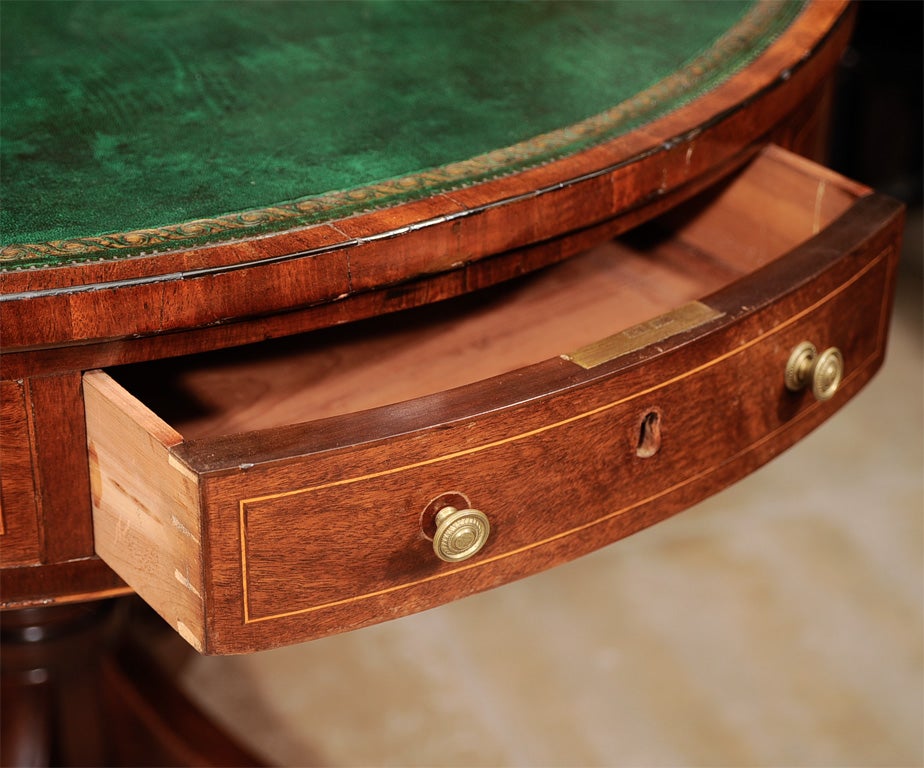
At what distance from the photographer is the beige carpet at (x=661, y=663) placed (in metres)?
1.02

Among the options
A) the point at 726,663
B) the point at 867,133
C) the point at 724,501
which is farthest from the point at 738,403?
the point at 867,133

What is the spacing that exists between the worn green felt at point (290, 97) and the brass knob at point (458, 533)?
130mm

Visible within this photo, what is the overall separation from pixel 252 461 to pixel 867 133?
1.21 meters

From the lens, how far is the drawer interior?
2.07 ft

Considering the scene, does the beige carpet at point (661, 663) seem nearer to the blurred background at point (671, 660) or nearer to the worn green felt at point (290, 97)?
the blurred background at point (671, 660)

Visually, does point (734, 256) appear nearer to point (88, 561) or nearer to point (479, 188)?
point (479, 188)

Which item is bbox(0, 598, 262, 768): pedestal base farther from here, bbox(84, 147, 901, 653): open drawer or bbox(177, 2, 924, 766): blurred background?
bbox(84, 147, 901, 653): open drawer

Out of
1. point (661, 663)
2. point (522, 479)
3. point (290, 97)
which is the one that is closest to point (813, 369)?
point (522, 479)

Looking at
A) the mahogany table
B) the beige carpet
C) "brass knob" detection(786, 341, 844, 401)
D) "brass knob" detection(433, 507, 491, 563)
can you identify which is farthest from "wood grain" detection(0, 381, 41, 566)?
the beige carpet

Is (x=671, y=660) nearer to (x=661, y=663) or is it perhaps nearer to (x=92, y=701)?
(x=661, y=663)

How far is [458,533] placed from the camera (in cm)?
52

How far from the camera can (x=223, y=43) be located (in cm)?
70

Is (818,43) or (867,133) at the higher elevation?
(818,43)

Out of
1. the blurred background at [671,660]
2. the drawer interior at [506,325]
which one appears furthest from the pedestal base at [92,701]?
the drawer interior at [506,325]
